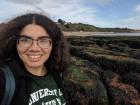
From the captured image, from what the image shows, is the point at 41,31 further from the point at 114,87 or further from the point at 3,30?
the point at 114,87

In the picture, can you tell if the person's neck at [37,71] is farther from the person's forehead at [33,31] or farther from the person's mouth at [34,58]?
the person's forehead at [33,31]

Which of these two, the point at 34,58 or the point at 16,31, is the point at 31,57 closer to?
the point at 34,58

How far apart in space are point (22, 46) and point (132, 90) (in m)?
4.24

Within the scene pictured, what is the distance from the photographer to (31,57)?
158 inches

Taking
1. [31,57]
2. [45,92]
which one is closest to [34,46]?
→ [31,57]

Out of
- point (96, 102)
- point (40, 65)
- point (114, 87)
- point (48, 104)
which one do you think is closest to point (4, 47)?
point (40, 65)

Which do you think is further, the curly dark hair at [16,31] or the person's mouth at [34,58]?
the curly dark hair at [16,31]

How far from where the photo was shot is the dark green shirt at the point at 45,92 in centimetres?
400

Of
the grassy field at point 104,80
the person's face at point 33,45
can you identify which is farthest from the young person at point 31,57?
the grassy field at point 104,80

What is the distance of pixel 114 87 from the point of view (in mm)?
7754

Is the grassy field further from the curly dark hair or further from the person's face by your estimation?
the person's face

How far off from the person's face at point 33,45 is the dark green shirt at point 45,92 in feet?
0.59

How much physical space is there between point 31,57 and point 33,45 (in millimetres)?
130

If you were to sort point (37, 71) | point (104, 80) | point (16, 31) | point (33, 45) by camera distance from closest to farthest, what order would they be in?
point (33, 45)
point (16, 31)
point (37, 71)
point (104, 80)
